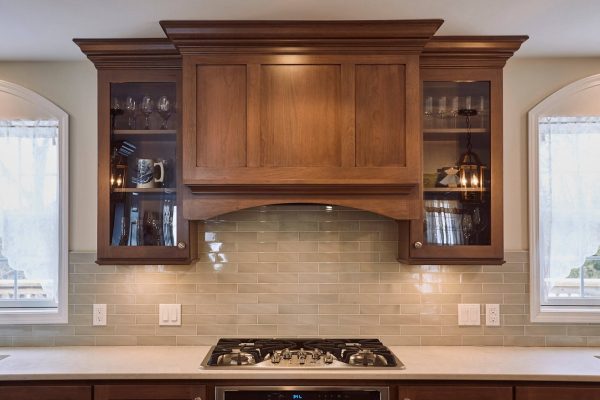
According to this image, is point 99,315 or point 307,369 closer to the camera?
point 307,369

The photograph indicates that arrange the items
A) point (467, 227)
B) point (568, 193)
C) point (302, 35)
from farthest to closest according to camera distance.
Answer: point (568, 193) < point (467, 227) < point (302, 35)

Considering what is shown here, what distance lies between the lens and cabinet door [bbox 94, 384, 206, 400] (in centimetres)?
224

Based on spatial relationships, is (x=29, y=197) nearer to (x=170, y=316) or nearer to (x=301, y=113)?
(x=170, y=316)

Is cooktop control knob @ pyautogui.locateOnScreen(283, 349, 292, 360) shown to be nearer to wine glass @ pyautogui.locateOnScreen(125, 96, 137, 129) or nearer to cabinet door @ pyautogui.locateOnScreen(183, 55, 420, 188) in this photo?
cabinet door @ pyautogui.locateOnScreen(183, 55, 420, 188)

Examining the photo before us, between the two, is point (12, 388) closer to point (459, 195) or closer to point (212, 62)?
point (212, 62)

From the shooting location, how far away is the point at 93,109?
2.85 metres

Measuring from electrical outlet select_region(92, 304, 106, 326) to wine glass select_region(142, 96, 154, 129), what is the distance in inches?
42.3

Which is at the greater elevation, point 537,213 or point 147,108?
point 147,108

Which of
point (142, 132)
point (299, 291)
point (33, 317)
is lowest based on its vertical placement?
point (33, 317)

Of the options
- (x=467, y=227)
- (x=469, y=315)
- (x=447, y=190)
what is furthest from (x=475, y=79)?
(x=469, y=315)

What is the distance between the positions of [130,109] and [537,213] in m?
2.34

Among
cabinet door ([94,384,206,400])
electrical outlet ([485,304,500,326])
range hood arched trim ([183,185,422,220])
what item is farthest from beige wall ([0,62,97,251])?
electrical outlet ([485,304,500,326])

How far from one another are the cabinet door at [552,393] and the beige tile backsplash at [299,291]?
1.73 ft

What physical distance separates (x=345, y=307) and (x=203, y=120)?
1310 millimetres
